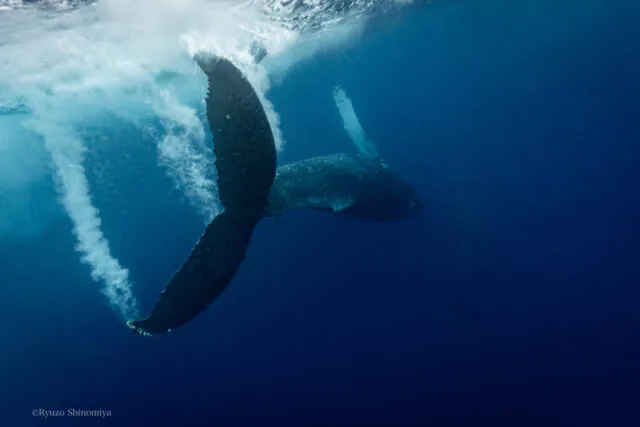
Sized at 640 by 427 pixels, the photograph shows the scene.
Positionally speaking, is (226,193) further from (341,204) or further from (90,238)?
(90,238)

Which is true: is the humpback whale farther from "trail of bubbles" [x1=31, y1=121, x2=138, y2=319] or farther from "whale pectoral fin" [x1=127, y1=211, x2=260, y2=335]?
"trail of bubbles" [x1=31, y1=121, x2=138, y2=319]

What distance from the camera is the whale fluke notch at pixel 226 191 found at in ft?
11.1

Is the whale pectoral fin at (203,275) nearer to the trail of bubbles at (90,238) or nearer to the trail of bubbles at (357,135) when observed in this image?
the trail of bubbles at (357,135)

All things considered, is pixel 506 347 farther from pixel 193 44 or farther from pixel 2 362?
pixel 2 362

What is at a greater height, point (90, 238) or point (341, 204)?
point (341, 204)

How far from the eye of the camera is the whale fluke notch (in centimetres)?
338

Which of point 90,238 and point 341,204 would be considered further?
point 90,238

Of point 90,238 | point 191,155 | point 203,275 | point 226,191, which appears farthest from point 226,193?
point 90,238

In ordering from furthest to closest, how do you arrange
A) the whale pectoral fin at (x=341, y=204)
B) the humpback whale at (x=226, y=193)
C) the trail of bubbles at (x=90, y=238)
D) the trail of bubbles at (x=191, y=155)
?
the trail of bubbles at (x=90, y=238)
the trail of bubbles at (x=191, y=155)
the whale pectoral fin at (x=341, y=204)
the humpback whale at (x=226, y=193)

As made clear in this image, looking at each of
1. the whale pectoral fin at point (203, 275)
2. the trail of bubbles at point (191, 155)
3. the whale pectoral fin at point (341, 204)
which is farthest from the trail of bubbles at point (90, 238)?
the whale pectoral fin at point (203, 275)

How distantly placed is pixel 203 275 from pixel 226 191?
95 centimetres

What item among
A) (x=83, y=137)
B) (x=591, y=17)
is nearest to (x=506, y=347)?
(x=83, y=137)

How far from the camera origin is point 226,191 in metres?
3.87

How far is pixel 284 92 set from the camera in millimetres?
52781
